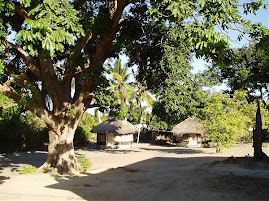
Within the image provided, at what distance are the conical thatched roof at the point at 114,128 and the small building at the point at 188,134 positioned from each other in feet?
18.5

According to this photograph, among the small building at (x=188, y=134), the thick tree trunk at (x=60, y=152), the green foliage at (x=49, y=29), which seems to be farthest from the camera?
the small building at (x=188, y=134)

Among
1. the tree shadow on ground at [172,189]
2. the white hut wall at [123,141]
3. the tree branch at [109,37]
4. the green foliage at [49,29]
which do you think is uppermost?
the tree branch at [109,37]

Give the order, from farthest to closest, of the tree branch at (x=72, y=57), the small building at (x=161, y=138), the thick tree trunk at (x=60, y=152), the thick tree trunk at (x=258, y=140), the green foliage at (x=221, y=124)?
the small building at (x=161, y=138) < the green foliage at (x=221, y=124) < the thick tree trunk at (x=258, y=140) < the thick tree trunk at (x=60, y=152) < the tree branch at (x=72, y=57)

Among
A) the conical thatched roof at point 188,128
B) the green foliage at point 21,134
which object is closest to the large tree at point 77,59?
the green foliage at point 21,134

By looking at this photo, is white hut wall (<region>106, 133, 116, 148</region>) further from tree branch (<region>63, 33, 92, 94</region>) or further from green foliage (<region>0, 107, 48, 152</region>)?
tree branch (<region>63, 33, 92, 94</region>)

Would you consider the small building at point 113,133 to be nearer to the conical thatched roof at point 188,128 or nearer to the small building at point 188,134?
the conical thatched roof at point 188,128

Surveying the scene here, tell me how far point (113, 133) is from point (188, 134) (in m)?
9.71

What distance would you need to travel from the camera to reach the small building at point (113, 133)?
28.0m

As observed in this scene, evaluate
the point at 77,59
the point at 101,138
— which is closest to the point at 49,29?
the point at 77,59

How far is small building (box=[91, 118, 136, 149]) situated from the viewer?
91.8 feet

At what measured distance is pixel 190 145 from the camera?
3180 centimetres

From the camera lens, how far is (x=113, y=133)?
93.6 ft

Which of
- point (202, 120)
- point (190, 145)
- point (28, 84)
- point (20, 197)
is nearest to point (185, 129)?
point (190, 145)

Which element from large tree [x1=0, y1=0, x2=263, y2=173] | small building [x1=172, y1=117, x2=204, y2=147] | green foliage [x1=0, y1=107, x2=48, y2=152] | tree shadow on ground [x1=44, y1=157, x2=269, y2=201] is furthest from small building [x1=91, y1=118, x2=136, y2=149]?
tree shadow on ground [x1=44, y1=157, x2=269, y2=201]
